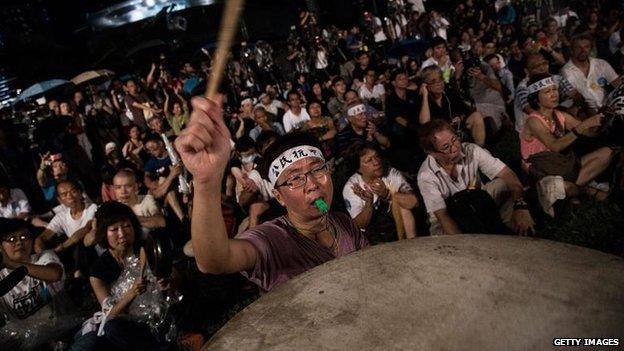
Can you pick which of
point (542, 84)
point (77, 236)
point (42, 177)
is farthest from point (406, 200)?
point (42, 177)

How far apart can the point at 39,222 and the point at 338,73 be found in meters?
10.2

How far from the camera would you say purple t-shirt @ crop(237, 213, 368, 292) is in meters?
2.08

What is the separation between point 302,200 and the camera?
89.9 inches

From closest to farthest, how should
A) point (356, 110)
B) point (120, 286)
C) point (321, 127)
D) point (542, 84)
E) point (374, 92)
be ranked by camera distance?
1. point (120, 286)
2. point (542, 84)
3. point (356, 110)
4. point (321, 127)
5. point (374, 92)

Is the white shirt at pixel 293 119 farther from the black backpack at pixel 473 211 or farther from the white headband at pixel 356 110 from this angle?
the black backpack at pixel 473 211

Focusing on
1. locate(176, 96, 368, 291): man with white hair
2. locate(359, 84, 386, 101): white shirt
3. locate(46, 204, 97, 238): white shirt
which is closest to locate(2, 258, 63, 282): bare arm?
locate(46, 204, 97, 238): white shirt

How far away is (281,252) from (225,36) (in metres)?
1.08

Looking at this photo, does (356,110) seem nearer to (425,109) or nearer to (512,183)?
(425,109)

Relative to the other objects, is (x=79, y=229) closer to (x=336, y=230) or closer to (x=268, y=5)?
(x=336, y=230)

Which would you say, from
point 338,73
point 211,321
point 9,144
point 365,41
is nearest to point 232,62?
point 338,73

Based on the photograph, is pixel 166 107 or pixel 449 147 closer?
pixel 449 147

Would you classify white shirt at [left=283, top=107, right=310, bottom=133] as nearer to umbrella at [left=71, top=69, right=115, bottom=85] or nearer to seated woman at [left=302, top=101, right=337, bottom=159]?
seated woman at [left=302, top=101, right=337, bottom=159]

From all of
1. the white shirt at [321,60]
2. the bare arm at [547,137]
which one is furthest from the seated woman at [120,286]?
the white shirt at [321,60]

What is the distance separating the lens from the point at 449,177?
4.50 metres
